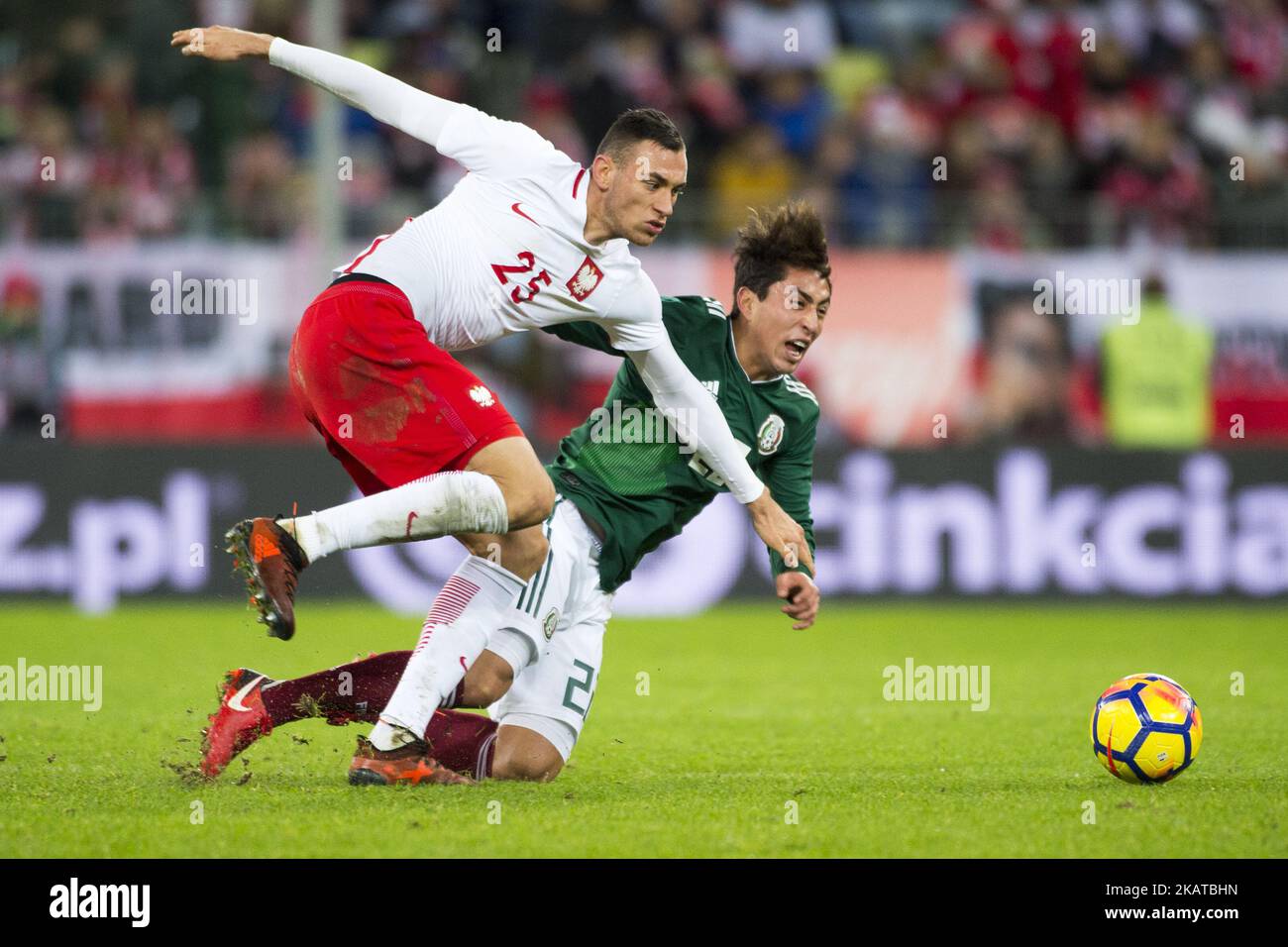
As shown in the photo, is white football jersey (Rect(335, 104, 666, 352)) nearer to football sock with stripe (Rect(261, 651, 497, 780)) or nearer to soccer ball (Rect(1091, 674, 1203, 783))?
football sock with stripe (Rect(261, 651, 497, 780))

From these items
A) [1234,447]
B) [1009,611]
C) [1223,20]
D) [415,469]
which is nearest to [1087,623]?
[1009,611]

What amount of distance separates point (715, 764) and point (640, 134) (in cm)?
241

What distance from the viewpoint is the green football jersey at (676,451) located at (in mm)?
6609

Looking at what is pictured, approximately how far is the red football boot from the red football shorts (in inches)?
38.8

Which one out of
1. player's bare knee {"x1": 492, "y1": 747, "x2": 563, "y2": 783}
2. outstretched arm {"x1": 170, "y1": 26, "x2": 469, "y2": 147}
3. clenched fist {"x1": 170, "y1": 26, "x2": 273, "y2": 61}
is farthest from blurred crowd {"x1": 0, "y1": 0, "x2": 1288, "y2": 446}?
clenched fist {"x1": 170, "y1": 26, "x2": 273, "y2": 61}

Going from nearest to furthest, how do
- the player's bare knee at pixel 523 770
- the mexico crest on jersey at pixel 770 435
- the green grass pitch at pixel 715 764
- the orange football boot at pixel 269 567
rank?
the green grass pitch at pixel 715 764 → the orange football boot at pixel 269 567 → the player's bare knee at pixel 523 770 → the mexico crest on jersey at pixel 770 435

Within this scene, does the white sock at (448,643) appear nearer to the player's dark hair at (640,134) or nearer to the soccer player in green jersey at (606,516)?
the soccer player in green jersey at (606,516)

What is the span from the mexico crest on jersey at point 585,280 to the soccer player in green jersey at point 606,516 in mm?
356

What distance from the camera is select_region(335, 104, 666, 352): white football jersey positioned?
5859 millimetres

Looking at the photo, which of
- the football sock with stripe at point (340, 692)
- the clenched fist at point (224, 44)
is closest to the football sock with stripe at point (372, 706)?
the football sock with stripe at point (340, 692)

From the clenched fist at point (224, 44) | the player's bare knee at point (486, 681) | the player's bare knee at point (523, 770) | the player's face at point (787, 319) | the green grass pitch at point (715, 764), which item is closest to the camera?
the green grass pitch at point (715, 764)

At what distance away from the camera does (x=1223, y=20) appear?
1898 cm

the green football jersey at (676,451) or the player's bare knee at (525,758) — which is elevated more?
the green football jersey at (676,451)

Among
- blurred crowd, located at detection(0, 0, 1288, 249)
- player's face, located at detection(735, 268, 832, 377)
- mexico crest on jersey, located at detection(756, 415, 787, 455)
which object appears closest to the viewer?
player's face, located at detection(735, 268, 832, 377)
